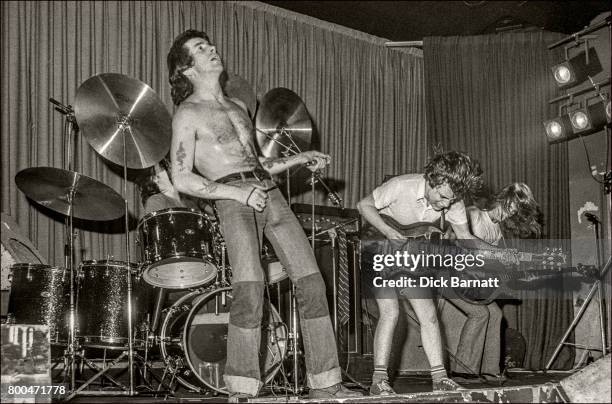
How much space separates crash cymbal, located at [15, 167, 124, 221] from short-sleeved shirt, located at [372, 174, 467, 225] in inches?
69.7

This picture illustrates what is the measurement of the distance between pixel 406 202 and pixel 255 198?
1.41m

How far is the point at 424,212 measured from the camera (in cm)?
487

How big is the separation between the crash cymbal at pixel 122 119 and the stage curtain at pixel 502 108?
13.0 ft

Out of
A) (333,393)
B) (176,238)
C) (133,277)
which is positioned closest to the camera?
(333,393)

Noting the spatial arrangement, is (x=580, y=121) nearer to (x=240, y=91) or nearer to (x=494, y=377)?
(x=494, y=377)

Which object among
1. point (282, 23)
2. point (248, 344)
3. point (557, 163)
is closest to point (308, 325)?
point (248, 344)

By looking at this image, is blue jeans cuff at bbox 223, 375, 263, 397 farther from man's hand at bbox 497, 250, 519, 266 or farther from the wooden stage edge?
man's hand at bbox 497, 250, 519, 266

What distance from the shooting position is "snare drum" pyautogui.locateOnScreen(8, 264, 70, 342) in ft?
16.0

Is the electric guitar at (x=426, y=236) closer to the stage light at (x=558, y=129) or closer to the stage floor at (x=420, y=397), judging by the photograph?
the stage floor at (x=420, y=397)

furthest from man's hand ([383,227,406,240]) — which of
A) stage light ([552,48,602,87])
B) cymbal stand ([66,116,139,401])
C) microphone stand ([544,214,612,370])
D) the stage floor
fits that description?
stage light ([552,48,602,87])

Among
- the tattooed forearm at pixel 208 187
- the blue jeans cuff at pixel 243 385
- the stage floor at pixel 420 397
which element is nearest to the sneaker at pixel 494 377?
the stage floor at pixel 420 397

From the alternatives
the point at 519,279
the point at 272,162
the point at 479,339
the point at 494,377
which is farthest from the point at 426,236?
the point at 519,279

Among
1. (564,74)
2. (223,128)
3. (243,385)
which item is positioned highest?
(564,74)

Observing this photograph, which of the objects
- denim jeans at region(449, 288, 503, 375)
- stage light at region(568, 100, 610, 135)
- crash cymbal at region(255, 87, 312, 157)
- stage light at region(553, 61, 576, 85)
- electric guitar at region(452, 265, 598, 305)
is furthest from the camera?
stage light at region(553, 61, 576, 85)
